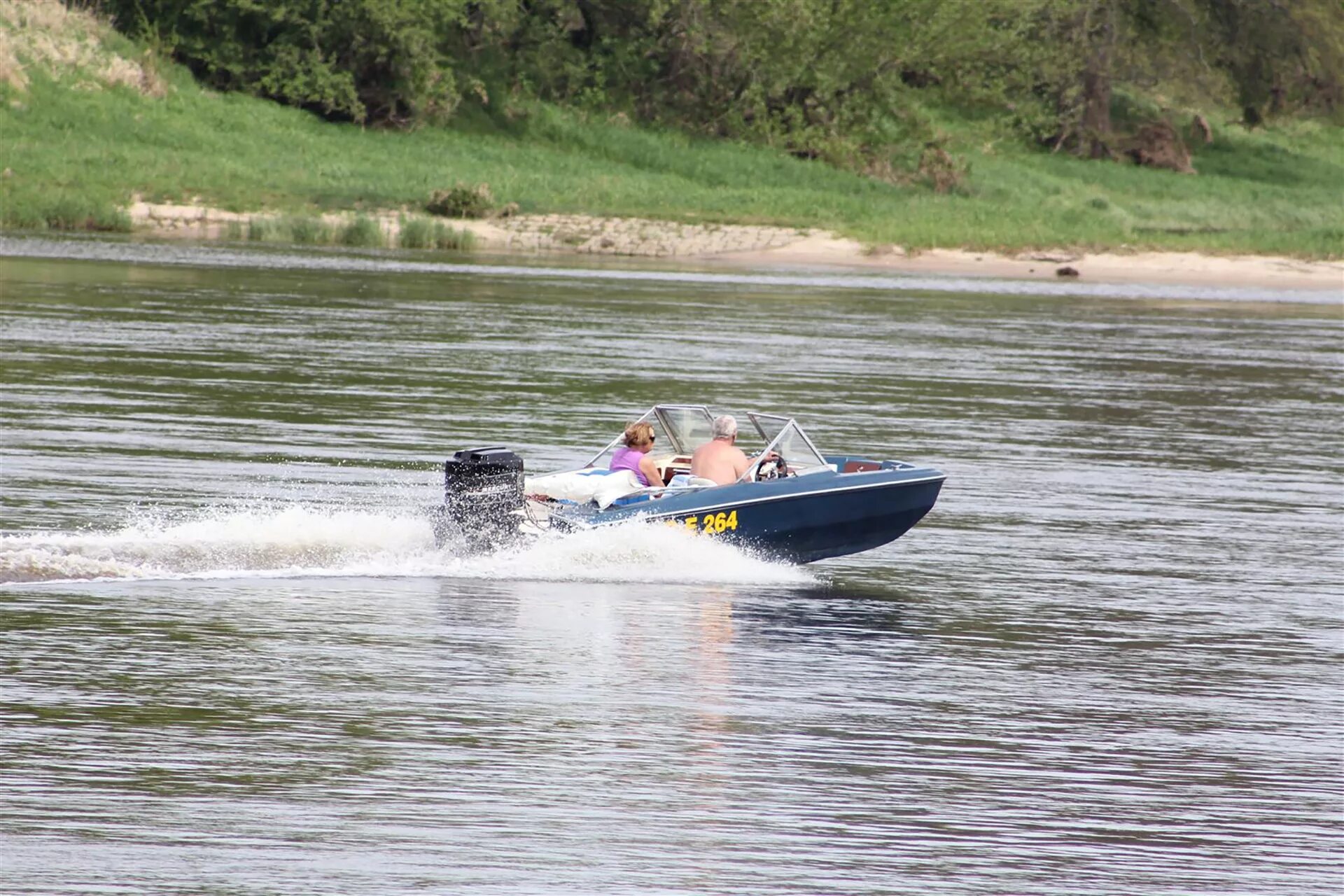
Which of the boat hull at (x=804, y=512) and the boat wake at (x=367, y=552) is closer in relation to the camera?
the boat wake at (x=367, y=552)

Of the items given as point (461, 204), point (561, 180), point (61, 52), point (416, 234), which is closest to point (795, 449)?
point (416, 234)

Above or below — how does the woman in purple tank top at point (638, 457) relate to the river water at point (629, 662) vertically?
above

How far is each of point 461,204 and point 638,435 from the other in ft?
123

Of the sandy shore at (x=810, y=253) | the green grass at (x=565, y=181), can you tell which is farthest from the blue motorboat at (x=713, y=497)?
the sandy shore at (x=810, y=253)

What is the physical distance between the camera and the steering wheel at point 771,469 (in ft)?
47.5

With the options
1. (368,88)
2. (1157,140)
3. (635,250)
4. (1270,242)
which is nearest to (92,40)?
(368,88)

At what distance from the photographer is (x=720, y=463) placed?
14.2m

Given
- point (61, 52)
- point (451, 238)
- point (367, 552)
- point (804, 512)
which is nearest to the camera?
point (367, 552)

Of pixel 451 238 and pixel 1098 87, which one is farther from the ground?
pixel 1098 87

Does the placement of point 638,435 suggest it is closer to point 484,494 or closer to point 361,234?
point 484,494

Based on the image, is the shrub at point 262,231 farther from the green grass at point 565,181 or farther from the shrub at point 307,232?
the shrub at point 307,232

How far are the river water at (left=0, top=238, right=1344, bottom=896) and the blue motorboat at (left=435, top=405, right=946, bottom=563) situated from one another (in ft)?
0.57

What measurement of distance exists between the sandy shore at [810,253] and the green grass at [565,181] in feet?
2.18

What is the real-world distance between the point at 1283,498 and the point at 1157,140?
5777cm
